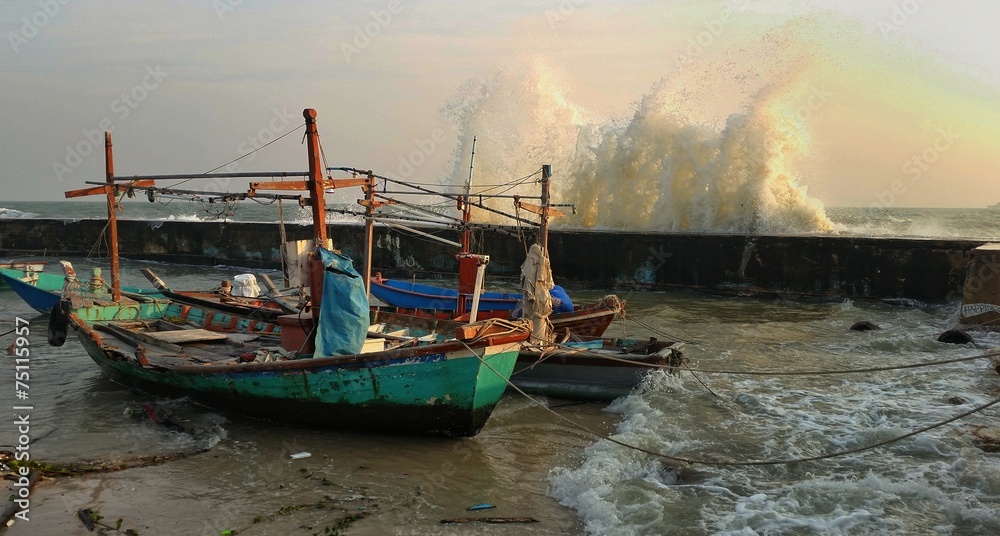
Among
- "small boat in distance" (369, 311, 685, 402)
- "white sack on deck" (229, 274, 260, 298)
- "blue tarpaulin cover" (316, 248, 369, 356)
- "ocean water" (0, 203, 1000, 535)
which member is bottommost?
"ocean water" (0, 203, 1000, 535)

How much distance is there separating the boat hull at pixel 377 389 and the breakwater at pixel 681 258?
11.2 meters

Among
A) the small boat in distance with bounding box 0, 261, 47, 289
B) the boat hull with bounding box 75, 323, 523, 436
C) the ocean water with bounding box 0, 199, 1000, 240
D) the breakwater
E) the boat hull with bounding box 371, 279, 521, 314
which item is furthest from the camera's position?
the ocean water with bounding box 0, 199, 1000, 240

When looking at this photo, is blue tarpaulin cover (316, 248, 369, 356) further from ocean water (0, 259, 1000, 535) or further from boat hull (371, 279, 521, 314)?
boat hull (371, 279, 521, 314)

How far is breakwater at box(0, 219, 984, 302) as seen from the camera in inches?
732

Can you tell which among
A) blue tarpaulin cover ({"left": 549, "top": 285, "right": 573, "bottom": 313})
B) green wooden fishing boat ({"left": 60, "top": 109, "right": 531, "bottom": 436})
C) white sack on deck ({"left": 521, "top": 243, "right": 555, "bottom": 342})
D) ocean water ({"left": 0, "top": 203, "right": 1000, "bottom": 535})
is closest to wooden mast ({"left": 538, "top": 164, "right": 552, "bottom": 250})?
blue tarpaulin cover ({"left": 549, "top": 285, "right": 573, "bottom": 313})

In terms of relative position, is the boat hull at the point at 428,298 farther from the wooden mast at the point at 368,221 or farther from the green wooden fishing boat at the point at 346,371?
the green wooden fishing boat at the point at 346,371

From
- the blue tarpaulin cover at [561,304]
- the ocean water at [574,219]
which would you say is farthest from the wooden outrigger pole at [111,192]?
the blue tarpaulin cover at [561,304]

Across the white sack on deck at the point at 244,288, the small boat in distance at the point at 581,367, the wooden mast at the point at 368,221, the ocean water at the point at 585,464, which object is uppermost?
the wooden mast at the point at 368,221

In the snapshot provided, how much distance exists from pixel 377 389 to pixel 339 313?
0.94m

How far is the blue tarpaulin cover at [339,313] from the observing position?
7902mm

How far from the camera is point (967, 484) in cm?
684

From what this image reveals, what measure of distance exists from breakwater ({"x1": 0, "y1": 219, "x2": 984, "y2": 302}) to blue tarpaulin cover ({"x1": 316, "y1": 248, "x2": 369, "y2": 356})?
12057mm

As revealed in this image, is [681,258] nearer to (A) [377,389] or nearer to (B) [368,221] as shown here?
(B) [368,221]

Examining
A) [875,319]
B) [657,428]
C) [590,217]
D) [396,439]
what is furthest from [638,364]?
[590,217]
